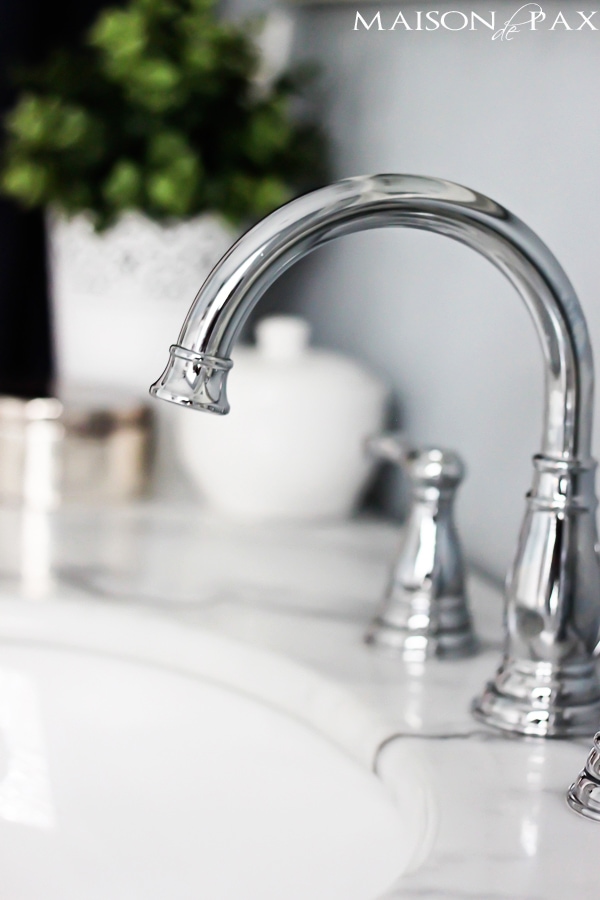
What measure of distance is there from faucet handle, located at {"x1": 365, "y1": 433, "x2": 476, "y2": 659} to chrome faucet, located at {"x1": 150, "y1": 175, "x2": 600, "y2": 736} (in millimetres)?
89

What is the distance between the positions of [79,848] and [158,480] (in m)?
0.48

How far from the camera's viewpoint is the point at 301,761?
1.82ft

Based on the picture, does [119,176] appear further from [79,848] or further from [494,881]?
[494,881]

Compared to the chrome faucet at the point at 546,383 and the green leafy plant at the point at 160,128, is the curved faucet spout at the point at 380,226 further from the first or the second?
the green leafy plant at the point at 160,128

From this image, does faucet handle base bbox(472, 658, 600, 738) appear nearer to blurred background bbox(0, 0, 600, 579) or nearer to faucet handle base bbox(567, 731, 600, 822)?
faucet handle base bbox(567, 731, 600, 822)

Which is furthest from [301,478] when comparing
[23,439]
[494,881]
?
[494,881]

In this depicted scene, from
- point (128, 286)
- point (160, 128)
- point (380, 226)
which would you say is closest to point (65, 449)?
point (128, 286)

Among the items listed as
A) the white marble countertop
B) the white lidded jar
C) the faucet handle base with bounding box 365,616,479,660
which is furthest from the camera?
the white lidded jar

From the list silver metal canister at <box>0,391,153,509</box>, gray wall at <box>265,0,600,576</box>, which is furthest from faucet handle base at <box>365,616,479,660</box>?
silver metal canister at <box>0,391,153,509</box>

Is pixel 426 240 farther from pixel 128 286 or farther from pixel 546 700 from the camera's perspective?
pixel 546 700

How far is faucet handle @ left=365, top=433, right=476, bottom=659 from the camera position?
0.64 metres

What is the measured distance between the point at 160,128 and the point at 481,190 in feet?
1.00

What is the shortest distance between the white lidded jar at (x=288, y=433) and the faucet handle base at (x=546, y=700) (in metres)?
0.36

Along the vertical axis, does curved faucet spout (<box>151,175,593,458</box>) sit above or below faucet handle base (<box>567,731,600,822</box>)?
above
